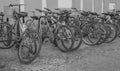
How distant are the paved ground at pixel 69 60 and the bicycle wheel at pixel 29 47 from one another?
0.49 ft

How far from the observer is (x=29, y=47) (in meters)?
4.16

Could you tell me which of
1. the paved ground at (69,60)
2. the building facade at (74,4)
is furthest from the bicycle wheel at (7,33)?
the building facade at (74,4)

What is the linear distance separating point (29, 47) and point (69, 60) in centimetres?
99

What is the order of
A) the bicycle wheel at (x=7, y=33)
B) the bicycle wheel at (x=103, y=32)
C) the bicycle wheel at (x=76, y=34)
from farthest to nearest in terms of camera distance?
the bicycle wheel at (x=103, y=32)
the bicycle wheel at (x=7, y=33)
the bicycle wheel at (x=76, y=34)

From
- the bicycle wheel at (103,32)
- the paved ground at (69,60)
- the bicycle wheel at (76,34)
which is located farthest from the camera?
the bicycle wheel at (103,32)

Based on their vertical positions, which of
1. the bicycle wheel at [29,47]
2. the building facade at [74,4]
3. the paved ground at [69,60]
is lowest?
the paved ground at [69,60]

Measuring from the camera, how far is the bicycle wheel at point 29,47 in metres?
4.08

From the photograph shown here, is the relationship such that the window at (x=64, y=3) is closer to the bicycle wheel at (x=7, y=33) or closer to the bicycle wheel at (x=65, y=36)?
the bicycle wheel at (x=7, y=33)

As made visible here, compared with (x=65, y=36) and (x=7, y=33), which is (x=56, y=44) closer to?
(x=65, y=36)

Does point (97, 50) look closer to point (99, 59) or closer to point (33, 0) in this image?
point (99, 59)

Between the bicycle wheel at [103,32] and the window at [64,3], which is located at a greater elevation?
the window at [64,3]

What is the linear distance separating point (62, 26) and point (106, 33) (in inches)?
63.6

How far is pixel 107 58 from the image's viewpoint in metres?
4.52

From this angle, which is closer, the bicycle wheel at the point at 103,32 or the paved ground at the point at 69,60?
the paved ground at the point at 69,60
